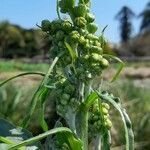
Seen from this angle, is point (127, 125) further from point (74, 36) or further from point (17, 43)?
point (17, 43)

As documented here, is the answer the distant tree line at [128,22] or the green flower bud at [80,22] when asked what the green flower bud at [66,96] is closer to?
the green flower bud at [80,22]

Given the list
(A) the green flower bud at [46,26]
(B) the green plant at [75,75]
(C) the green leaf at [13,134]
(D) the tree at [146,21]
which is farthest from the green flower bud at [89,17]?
(D) the tree at [146,21]

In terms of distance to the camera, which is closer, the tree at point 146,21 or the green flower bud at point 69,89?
the green flower bud at point 69,89

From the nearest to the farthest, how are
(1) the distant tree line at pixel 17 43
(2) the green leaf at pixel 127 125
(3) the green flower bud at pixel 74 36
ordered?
1. (2) the green leaf at pixel 127 125
2. (3) the green flower bud at pixel 74 36
3. (1) the distant tree line at pixel 17 43

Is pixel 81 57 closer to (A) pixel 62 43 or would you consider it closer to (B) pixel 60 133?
(A) pixel 62 43

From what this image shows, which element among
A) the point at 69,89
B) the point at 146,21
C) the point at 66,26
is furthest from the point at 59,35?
the point at 146,21

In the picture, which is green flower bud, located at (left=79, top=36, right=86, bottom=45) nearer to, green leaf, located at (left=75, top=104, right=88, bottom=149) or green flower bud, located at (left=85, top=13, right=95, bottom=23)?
green flower bud, located at (left=85, top=13, right=95, bottom=23)
